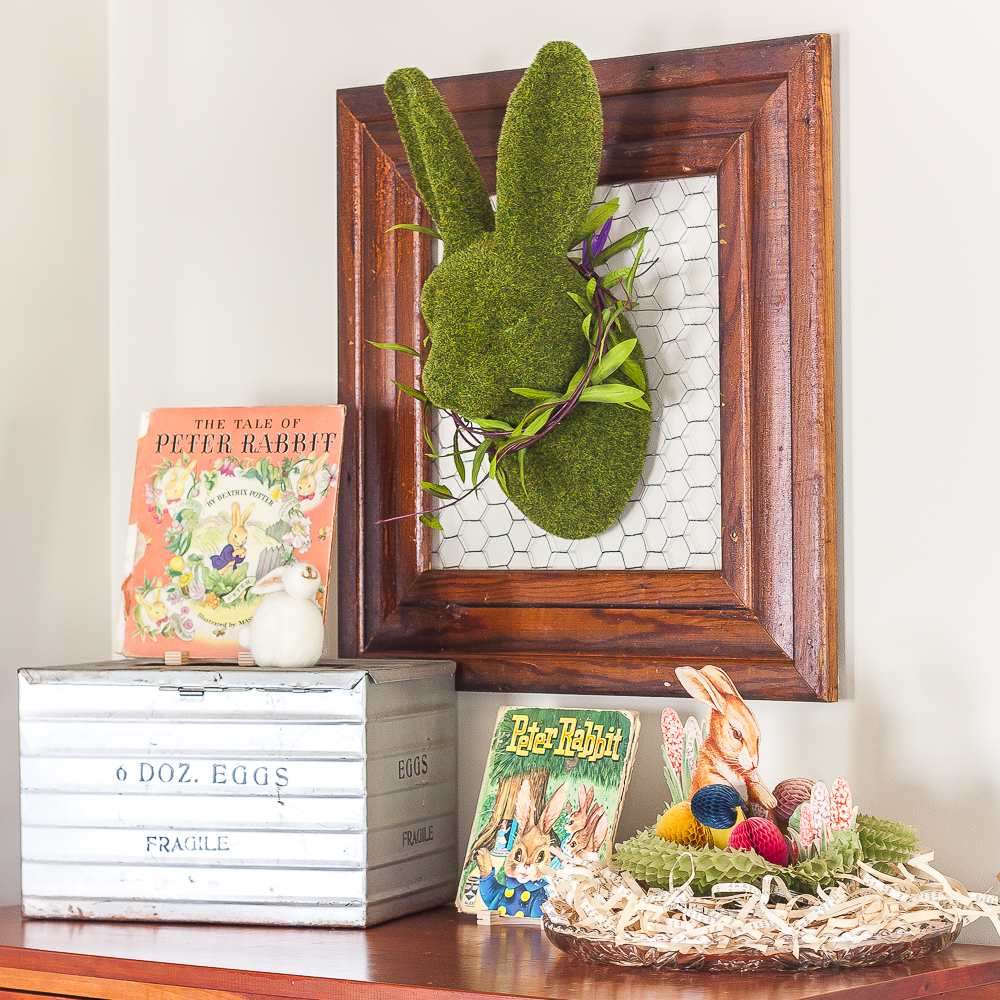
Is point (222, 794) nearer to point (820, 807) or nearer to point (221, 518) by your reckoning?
point (221, 518)

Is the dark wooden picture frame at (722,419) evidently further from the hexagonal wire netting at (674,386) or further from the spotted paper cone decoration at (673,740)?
the spotted paper cone decoration at (673,740)

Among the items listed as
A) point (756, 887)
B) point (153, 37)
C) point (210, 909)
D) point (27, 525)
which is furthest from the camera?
point (153, 37)

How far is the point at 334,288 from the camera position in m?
1.37

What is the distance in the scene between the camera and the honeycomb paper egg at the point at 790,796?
1024 millimetres

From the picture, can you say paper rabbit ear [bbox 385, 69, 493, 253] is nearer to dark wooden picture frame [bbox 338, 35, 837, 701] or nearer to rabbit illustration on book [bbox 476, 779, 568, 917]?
dark wooden picture frame [bbox 338, 35, 837, 701]

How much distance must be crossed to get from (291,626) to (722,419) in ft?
1.47

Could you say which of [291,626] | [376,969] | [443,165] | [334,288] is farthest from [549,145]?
[376,969]

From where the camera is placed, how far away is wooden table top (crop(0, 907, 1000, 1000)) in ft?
2.93

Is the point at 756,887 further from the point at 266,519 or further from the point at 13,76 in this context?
the point at 13,76

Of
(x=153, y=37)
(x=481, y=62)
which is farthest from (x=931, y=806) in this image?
(x=153, y=37)

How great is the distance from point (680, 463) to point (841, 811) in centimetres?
38

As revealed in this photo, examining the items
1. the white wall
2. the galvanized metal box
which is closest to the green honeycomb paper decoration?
the galvanized metal box

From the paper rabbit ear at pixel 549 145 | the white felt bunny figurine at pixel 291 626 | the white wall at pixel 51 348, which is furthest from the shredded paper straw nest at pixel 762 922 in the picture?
the white wall at pixel 51 348

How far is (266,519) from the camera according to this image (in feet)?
4.19
